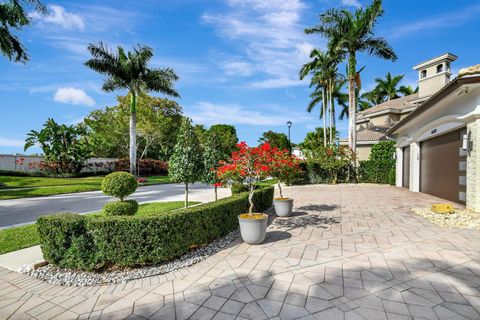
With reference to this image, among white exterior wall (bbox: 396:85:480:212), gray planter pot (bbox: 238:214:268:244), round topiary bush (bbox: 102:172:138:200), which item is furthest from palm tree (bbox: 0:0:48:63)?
white exterior wall (bbox: 396:85:480:212)

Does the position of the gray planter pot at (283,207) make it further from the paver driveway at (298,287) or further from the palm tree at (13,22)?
the palm tree at (13,22)

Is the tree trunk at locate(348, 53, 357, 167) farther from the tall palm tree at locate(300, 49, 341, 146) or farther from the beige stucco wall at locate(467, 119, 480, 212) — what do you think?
the beige stucco wall at locate(467, 119, 480, 212)

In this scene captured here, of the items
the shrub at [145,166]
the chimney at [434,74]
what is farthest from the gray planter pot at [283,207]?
the shrub at [145,166]

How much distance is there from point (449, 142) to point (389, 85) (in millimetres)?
29609

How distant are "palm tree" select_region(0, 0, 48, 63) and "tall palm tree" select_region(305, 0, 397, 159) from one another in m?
19.3

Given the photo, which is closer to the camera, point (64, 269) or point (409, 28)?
point (64, 269)

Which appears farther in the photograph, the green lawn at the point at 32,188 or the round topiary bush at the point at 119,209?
the green lawn at the point at 32,188

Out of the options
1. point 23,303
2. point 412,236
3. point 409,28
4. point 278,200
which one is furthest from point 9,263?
point 409,28

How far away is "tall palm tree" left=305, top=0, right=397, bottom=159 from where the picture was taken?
58.7 ft

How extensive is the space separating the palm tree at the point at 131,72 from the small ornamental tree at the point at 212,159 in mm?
13673

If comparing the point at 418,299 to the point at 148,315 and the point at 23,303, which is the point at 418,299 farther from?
the point at 23,303

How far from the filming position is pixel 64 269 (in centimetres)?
429

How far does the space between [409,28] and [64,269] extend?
1324cm

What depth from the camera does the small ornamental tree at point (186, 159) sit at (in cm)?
761
